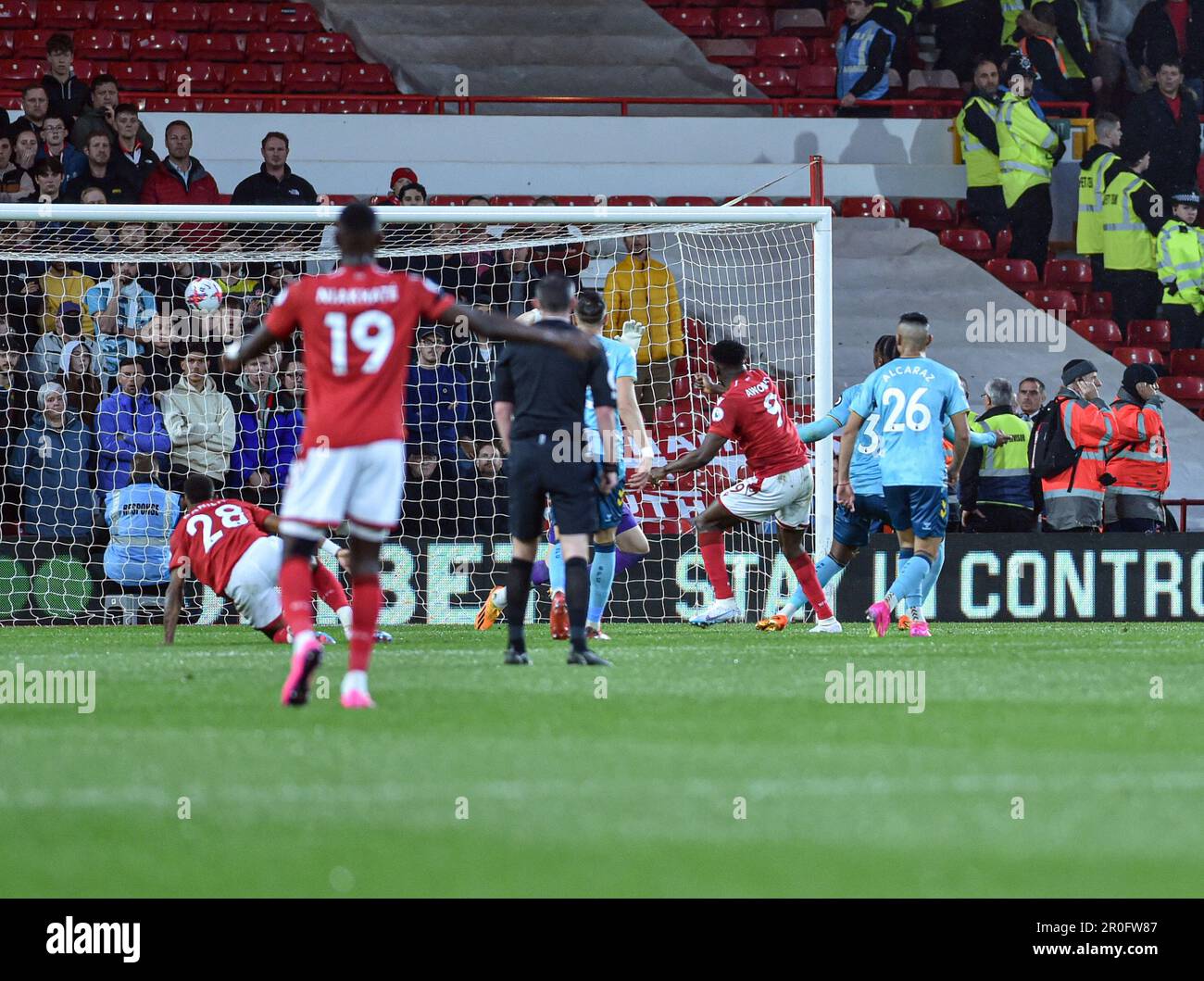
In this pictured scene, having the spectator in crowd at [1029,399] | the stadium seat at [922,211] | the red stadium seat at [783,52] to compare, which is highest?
the red stadium seat at [783,52]

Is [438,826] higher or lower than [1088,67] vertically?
lower

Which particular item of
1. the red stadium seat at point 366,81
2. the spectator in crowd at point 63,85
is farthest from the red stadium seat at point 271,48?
the spectator in crowd at point 63,85

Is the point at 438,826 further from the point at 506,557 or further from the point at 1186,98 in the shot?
the point at 1186,98

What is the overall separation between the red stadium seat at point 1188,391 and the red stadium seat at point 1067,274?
56.2 inches

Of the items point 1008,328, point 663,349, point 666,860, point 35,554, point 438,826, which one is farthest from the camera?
point 1008,328

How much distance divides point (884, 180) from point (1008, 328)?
239cm

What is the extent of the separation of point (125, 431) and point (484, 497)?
114 inches

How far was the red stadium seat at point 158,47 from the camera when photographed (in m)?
19.9

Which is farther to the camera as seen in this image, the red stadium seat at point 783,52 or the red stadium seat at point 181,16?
the red stadium seat at point 783,52

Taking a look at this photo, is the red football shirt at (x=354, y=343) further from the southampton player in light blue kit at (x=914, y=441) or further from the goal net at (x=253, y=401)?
the goal net at (x=253, y=401)

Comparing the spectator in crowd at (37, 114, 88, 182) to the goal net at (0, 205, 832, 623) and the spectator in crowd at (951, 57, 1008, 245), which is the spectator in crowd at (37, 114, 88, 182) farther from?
the spectator in crowd at (951, 57, 1008, 245)

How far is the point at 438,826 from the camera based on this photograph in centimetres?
430

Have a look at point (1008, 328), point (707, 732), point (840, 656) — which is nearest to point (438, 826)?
point (707, 732)

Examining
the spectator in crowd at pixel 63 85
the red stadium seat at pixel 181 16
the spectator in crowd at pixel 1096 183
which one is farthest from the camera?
the red stadium seat at pixel 181 16
